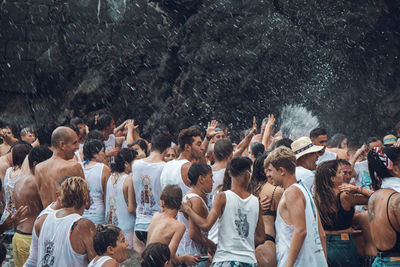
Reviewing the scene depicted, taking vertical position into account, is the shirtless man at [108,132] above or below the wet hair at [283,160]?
below

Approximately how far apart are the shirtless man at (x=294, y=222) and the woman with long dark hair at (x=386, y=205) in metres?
0.43

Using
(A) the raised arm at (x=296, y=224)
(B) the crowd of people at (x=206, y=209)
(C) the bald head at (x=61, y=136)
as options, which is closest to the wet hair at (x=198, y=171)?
(B) the crowd of people at (x=206, y=209)

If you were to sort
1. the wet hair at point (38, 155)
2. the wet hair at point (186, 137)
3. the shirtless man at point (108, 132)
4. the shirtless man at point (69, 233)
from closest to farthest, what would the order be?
the shirtless man at point (69, 233), the wet hair at point (38, 155), the wet hair at point (186, 137), the shirtless man at point (108, 132)

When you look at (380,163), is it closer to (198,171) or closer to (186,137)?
(198,171)

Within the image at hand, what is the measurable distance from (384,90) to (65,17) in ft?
37.7

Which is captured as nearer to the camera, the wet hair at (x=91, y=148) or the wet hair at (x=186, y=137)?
the wet hair at (x=186, y=137)

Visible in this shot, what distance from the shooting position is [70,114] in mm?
18500

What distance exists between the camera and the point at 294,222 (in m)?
4.31

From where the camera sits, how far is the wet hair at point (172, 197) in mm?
4977

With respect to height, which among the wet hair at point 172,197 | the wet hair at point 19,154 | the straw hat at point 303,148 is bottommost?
the wet hair at point 19,154

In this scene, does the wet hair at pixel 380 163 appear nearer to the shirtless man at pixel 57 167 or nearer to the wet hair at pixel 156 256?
the wet hair at pixel 156 256

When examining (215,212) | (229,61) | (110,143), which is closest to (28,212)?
(215,212)

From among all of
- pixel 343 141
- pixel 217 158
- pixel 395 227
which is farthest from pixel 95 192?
pixel 343 141

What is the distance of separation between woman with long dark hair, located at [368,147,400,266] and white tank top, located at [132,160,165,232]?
287 centimetres
